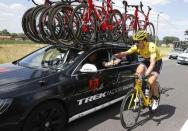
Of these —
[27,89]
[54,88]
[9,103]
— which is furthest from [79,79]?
[9,103]

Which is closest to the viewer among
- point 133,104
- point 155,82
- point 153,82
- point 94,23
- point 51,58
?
point 133,104

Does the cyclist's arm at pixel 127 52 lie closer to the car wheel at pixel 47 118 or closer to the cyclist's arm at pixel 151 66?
the cyclist's arm at pixel 151 66

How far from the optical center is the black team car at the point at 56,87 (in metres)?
3.80

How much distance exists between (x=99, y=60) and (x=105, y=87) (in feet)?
1.87

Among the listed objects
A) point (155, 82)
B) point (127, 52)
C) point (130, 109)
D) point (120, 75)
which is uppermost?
point (127, 52)

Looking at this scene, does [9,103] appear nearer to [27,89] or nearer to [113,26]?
[27,89]

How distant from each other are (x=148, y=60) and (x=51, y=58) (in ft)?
6.73

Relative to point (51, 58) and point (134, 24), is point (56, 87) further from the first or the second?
point (134, 24)

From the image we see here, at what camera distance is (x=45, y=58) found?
18.1 feet

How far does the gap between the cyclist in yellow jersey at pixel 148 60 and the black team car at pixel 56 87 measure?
49 cm

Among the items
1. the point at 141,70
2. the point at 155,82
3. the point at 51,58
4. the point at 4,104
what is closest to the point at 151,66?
the point at 141,70

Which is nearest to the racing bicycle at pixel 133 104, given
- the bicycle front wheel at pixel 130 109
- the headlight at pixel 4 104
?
the bicycle front wheel at pixel 130 109

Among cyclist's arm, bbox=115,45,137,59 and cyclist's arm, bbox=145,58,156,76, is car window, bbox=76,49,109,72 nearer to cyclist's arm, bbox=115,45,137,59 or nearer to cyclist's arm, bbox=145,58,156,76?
cyclist's arm, bbox=115,45,137,59

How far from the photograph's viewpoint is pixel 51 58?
5438mm
